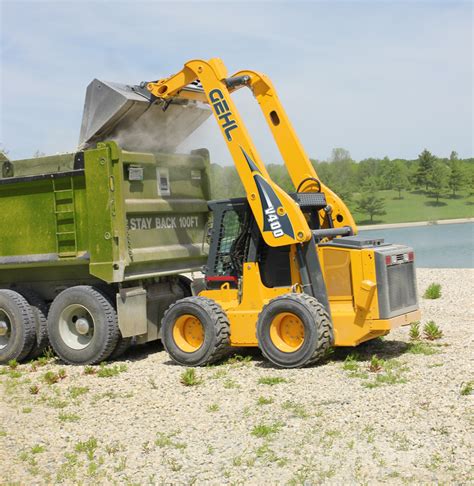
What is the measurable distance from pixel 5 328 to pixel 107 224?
2.41 m

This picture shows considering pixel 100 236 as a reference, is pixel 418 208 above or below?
above

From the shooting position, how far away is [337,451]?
602 cm

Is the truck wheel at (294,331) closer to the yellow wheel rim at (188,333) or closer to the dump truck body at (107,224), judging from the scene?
the yellow wheel rim at (188,333)

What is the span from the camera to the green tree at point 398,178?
8821cm

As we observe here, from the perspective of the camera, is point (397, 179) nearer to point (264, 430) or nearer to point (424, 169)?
point (424, 169)

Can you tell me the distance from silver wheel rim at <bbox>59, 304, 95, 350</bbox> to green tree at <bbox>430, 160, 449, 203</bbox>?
3056 inches

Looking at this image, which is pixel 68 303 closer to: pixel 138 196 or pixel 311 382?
pixel 138 196

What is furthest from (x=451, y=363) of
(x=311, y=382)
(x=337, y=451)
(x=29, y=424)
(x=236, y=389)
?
(x=29, y=424)

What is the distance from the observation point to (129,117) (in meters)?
11.2

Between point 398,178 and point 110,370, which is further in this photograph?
point 398,178

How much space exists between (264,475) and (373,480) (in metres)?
0.80

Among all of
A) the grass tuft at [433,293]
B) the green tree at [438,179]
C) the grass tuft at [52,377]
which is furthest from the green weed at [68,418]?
the green tree at [438,179]

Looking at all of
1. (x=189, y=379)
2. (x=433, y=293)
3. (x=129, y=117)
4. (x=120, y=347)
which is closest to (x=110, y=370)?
(x=120, y=347)

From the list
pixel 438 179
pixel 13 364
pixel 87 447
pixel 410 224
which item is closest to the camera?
pixel 87 447
